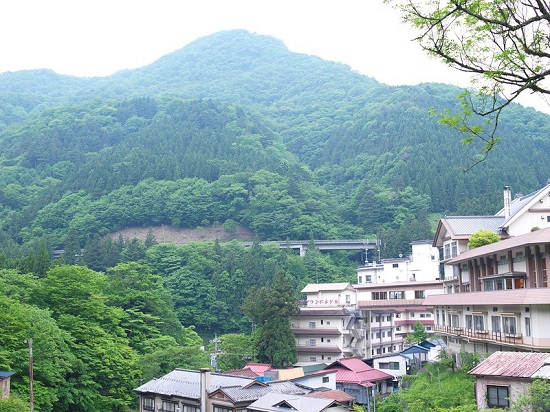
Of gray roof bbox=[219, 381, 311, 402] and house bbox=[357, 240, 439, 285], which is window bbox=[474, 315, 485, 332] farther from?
house bbox=[357, 240, 439, 285]

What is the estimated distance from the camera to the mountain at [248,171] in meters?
93.2

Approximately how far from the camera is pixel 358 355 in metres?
47.5

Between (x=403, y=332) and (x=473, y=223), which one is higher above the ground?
(x=473, y=223)

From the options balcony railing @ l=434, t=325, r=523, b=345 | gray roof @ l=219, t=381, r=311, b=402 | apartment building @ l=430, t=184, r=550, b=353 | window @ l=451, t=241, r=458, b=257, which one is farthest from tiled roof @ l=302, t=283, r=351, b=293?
gray roof @ l=219, t=381, r=311, b=402

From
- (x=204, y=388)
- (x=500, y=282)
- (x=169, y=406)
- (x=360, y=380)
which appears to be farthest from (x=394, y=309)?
(x=204, y=388)

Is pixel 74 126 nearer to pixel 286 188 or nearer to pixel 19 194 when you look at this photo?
pixel 19 194

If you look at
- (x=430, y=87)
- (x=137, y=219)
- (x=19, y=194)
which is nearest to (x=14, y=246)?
(x=137, y=219)

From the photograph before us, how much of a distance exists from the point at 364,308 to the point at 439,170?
184ft

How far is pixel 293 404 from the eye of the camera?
23.9 metres

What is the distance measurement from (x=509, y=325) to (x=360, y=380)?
14.1m

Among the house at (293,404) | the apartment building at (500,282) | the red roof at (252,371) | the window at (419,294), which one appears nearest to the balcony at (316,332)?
the window at (419,294)

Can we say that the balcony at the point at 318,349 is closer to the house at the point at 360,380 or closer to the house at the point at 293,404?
the house at the point at 360,380

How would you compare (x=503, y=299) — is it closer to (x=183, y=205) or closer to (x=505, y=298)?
(x=505, y=298)

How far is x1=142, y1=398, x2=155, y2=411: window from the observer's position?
3064 centimetres
